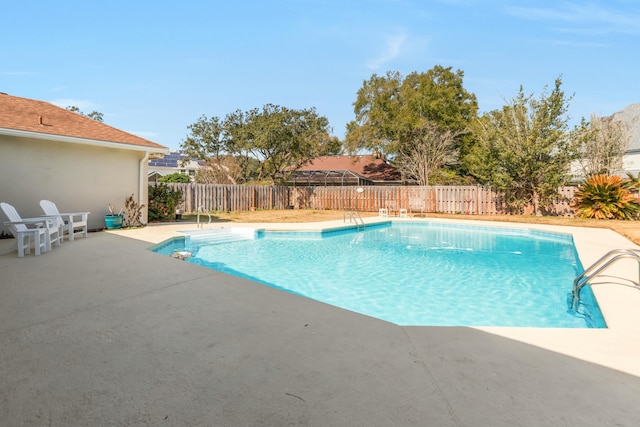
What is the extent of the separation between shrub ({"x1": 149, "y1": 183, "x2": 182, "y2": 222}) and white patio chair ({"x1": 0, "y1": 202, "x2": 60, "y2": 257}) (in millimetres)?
4827

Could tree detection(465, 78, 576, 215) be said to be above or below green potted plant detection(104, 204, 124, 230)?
above

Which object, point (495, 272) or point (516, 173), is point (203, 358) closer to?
point (495, 272)

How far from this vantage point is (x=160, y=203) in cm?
1209

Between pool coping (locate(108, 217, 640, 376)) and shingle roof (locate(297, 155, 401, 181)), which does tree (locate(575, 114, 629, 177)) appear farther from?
pool coping (locate(108, 217, 640, 376))

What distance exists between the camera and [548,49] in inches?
596

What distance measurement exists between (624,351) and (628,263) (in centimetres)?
→ 462

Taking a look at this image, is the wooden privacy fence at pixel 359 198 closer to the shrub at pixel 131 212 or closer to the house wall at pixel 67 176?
the shrub at pixel 131 212

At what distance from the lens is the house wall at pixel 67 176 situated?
8.10 m

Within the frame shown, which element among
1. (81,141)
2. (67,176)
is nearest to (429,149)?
(81,141)

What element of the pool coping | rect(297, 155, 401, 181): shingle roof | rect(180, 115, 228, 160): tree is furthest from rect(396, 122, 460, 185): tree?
the pool coping

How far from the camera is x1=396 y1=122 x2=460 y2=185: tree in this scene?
23.8 meters

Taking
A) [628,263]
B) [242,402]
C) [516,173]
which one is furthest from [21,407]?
[516,173]

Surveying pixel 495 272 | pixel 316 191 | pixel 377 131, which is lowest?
pixel 495 272

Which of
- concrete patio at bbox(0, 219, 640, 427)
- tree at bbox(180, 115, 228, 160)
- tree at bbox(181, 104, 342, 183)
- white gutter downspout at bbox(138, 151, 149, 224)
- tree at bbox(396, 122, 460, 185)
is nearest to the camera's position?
concrete patio at bbox(0, 219, 640, 427)
